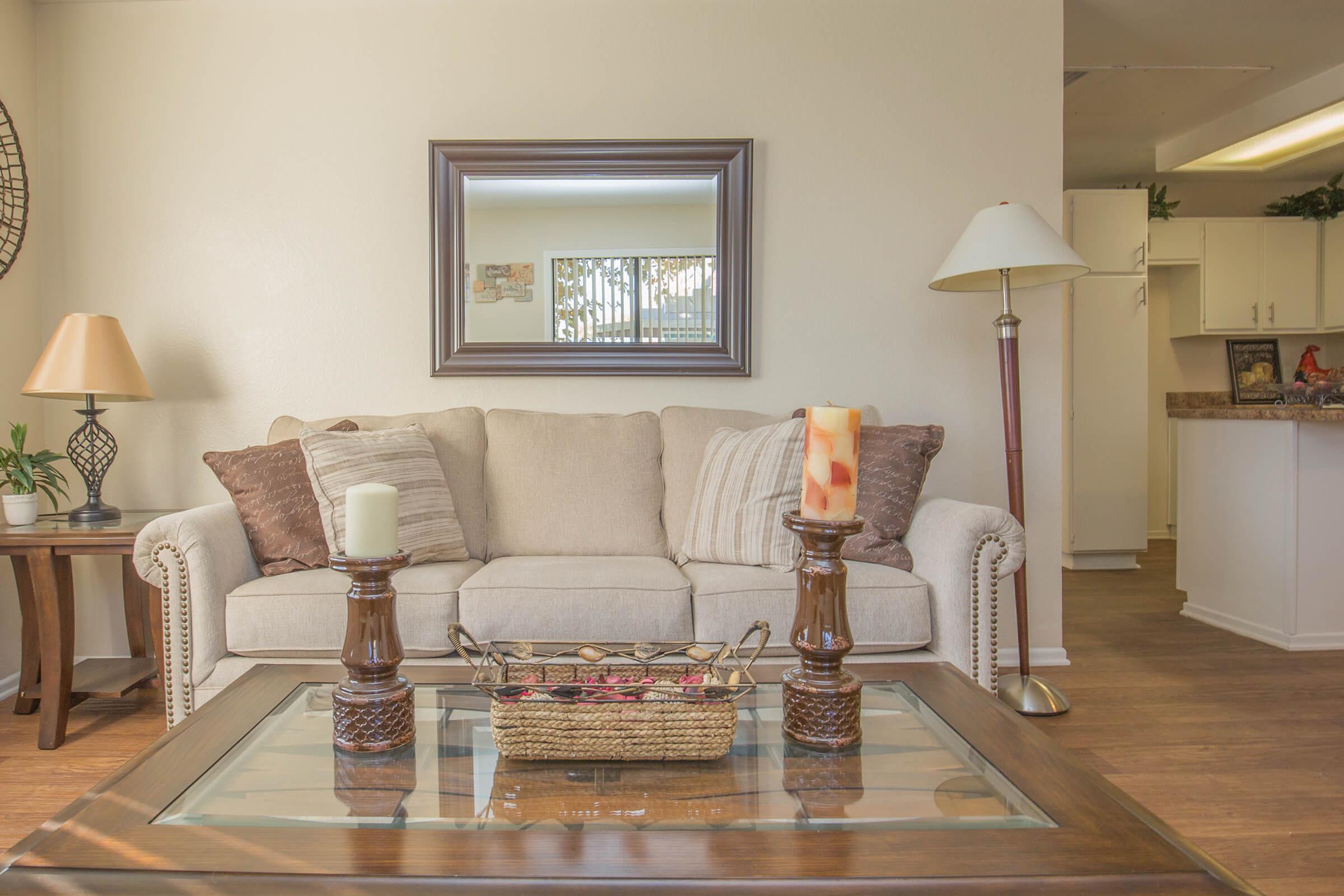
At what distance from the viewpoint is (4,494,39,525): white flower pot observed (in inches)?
99.9

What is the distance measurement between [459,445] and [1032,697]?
1.98 meters

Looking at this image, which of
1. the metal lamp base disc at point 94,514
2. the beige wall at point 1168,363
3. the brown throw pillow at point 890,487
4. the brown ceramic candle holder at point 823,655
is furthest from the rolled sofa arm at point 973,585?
the beige wall at point 1168,363

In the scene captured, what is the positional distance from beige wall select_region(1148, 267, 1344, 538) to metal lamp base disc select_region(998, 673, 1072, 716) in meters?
4.16

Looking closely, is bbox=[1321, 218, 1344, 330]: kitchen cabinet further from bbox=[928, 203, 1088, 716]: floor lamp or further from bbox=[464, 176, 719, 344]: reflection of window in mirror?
bbox=[464, 176, 719, 344]: reflection of window in mirror

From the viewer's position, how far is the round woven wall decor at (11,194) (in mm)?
2848

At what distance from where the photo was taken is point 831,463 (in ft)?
3.69

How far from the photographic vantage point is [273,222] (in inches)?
120

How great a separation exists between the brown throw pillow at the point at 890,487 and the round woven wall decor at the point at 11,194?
2.92 m

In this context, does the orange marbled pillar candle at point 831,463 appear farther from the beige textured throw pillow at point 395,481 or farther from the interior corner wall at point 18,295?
the interior corner wall at point 18,295

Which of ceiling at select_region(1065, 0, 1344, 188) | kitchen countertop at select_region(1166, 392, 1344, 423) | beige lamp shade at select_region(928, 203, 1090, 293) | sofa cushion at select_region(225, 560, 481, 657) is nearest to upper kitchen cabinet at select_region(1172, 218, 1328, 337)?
ceiling at select_region(1065, 0, 1344, 188)

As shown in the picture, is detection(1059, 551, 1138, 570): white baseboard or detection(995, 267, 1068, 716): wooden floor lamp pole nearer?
detection(995, 267, 1068, 716): wooden floor lamp pole

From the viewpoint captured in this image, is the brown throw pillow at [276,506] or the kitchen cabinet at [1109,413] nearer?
the brown throw pillow at [276,506]

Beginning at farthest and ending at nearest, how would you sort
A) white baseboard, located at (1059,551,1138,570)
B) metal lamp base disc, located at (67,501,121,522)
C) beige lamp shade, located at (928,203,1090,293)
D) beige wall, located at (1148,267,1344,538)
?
beige wall, located at (1148,267,1344,538)
white baseboard, located at (1059,551,1138,570)
metal lamp base disc, located at (67,501,121,522)
beige lamp shade, located at (928,203,1090,293)

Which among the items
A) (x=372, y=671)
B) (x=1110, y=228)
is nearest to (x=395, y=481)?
(x=372, y=671)
